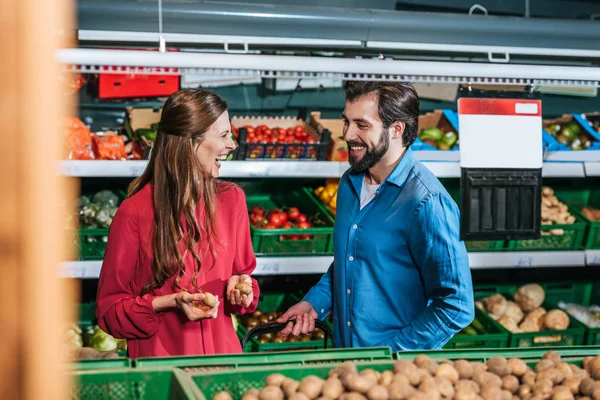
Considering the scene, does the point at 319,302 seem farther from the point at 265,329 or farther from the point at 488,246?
the point at 488,246

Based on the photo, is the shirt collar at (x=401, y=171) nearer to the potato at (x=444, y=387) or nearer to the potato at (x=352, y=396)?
the potato at (x=444, y=387)

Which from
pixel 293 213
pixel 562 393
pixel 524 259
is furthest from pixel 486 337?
pixel 562 393

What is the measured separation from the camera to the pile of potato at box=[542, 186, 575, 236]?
15.0 feet

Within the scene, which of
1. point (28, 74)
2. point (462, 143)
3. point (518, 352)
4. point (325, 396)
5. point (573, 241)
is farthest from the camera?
point (573, 241)

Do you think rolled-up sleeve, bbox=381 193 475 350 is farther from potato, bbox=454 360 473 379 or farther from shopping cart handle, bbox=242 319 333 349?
potato, bbox=454 360 473 379

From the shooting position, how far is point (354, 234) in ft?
8.33

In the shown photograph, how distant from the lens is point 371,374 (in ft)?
6.05

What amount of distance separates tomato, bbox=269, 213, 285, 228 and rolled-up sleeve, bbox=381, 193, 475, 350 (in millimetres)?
2136

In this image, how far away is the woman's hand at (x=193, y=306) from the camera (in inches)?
86.4

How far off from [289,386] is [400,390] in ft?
0.87

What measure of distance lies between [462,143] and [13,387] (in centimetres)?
223

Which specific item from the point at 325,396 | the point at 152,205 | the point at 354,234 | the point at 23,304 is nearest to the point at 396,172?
the point at 354,234

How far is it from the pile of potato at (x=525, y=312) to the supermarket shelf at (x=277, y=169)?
853mm

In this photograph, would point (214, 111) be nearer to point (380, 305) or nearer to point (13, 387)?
point (380, 305)
